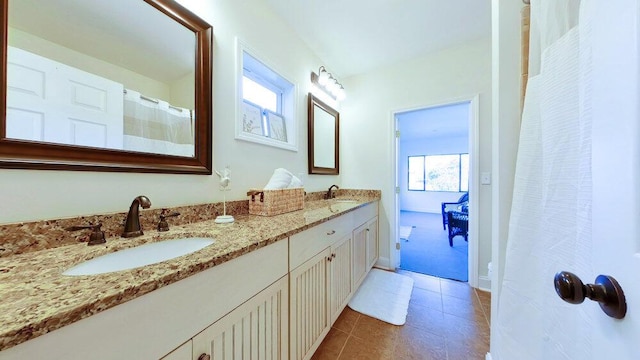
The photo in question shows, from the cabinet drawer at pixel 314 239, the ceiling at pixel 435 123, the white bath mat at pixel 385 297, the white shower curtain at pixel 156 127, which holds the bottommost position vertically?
the white bath mat at pixel 385 297

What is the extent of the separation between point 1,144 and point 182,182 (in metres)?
0.55

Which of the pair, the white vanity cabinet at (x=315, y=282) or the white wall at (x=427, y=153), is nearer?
the white vanity cabinet at (x=315, y=282)

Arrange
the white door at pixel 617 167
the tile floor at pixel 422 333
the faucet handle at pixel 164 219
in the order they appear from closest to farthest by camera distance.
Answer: the white door at pixel 617 167, the faucet handle at pixel 164 219, the tile floor at pixel 422 333

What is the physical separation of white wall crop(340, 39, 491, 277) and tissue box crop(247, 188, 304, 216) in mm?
1438

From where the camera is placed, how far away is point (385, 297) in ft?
6.36

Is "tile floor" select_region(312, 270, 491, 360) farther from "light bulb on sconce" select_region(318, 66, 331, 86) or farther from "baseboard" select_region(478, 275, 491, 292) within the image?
"light bulb on sconce" select_region(318, 66, 331, 86)

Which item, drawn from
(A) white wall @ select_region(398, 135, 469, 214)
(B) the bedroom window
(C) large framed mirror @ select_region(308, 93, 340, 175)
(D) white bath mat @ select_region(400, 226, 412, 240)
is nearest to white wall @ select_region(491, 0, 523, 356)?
(C) large framed mirror @ select_region(308, 93, 340, 175)

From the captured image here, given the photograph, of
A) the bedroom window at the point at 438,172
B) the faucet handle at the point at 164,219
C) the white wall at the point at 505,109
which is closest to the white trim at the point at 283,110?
the faucet handle at the point at 164,219

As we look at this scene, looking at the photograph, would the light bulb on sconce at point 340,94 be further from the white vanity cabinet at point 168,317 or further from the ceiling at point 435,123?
the white vanity cabinet at point 168,317

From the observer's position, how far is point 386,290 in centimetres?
205

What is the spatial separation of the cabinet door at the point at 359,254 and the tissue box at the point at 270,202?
696 mm

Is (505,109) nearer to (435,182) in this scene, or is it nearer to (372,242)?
(372,242)

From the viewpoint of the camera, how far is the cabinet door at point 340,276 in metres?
1.47

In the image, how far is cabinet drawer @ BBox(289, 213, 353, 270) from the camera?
1.06 metres
